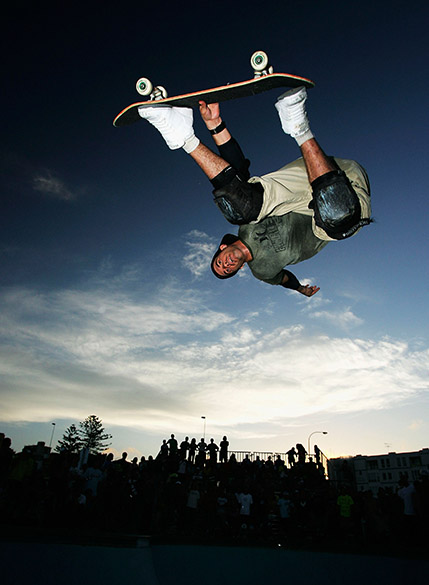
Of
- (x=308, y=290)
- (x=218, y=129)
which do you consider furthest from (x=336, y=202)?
(x=308, y=290)

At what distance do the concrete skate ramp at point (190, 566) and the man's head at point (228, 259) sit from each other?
2794mm

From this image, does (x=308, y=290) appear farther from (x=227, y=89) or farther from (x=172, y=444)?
(x=172, y=444)

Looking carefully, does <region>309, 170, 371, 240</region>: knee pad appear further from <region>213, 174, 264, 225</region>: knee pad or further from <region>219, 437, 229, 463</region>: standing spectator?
<region>219, 437, 229, 463</region>: standing spectator

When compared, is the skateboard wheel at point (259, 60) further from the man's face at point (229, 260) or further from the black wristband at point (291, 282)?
the black wristband at point (291, 282)

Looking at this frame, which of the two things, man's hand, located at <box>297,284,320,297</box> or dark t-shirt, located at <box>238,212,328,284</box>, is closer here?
dark t-shirt, located at <box>238,212,328,284</box>

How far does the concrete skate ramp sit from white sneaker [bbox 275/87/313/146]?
3.86m

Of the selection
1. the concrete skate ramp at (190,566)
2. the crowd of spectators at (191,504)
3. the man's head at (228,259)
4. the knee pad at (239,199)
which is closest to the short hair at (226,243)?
the man's head at (228,259)

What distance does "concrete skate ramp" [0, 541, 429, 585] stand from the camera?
9.40 feet

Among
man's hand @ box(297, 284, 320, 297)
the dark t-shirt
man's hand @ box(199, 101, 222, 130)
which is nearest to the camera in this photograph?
man's hand @ box(199, 101, 222, 130)

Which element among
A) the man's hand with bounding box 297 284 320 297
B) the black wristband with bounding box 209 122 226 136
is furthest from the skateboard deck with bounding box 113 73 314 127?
the man's hand with bounding box 297 284 320 297

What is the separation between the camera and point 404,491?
838 centimetres

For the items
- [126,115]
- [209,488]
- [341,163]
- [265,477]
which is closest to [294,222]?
[341,163]

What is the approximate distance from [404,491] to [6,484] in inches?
333

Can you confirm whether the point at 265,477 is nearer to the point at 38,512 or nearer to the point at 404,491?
the point at 404,491
